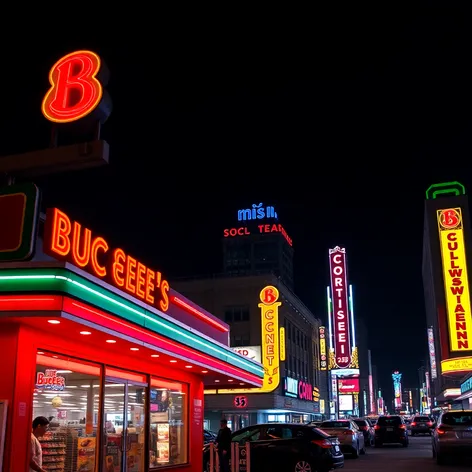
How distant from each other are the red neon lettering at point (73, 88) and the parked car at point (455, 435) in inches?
616

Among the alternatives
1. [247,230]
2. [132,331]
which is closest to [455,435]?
[132,331]

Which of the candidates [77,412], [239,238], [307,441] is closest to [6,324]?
[77,412]

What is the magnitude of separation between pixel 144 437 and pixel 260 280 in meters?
40.5

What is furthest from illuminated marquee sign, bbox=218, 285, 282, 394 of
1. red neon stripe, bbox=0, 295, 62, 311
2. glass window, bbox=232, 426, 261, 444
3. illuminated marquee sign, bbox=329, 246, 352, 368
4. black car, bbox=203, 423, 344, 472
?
red neon stripe, bbox=0, 295, 62, 311

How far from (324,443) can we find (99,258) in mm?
9592

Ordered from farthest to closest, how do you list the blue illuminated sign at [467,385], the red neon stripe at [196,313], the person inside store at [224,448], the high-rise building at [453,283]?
1. the high-rise building at [453,283]
2. the blue illuminated sign at [467,385]
3. the red neon stripe at [196,313]
4. the person inside store at [224,448]

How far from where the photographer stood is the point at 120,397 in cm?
1354

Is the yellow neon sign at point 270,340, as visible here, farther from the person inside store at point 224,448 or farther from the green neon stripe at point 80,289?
the green neon stripe at point 80,289

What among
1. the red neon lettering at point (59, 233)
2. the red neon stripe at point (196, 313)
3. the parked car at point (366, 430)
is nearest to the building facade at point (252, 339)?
the parked car at point (366, 430)

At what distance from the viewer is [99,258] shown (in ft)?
35.1

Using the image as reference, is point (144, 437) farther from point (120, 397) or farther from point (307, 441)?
point (307, 441)

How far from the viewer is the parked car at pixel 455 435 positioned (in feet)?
65.2

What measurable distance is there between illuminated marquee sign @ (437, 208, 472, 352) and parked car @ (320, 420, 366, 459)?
20840 mm

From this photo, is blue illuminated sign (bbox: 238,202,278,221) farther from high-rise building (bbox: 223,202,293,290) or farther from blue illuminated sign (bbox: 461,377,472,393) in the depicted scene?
blue illuminated sign (bbox: 461,377,472,393)
